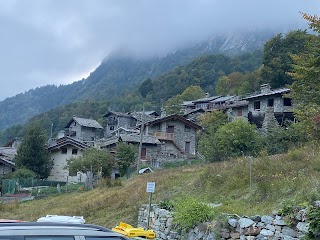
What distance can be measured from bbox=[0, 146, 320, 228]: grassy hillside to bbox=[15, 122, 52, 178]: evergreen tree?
24.2m

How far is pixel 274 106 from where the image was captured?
49.6 m

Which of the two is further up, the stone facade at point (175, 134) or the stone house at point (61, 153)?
the stone facade at point (175, 134)

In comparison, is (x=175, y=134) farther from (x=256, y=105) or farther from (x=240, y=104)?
(x=256, y=105)

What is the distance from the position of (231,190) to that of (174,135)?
40.5 meters

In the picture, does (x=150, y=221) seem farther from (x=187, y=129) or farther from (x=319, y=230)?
(x=187, y=129)

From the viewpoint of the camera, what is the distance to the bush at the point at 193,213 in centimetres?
1140

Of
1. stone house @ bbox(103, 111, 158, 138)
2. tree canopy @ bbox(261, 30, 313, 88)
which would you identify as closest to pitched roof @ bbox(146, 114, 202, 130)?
tree canopy @ bbox(261, 30, 313, 88)

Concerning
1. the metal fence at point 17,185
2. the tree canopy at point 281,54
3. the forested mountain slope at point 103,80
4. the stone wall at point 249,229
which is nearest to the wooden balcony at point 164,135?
the tree canopy at point 281,54

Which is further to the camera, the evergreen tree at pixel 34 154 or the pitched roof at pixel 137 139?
the pitched roof at pixel 137 139

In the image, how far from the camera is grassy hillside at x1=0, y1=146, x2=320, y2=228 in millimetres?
11617

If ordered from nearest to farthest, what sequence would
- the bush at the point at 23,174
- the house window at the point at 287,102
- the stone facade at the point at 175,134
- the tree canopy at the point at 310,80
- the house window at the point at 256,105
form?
the tree canopy at the point at 310,80, the bush at the point at 23,174, the house window at the point at 287,102, the house window at the point at 256,105, the stone facade at the point at 175,134

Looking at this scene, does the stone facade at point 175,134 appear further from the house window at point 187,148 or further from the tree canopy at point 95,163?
the tree canopy at point 95,163

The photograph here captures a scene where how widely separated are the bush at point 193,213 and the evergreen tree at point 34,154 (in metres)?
39.5

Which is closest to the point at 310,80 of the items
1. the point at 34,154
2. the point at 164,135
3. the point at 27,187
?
the point at 27,187
